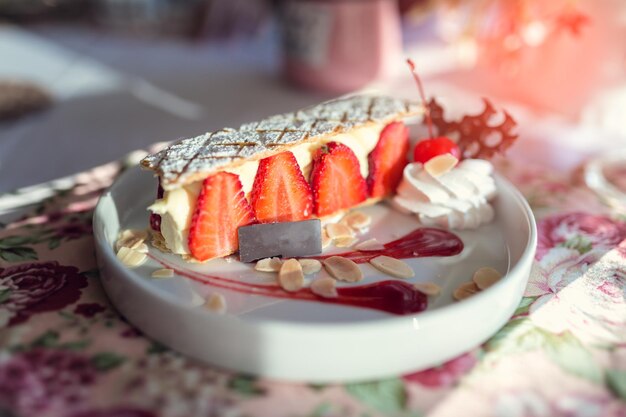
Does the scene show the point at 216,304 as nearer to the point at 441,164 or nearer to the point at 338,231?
the point at 338,231

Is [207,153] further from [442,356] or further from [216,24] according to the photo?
[216,24]

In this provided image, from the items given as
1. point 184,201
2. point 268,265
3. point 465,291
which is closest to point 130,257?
point 184,201

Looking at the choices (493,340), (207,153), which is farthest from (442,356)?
(207,153)

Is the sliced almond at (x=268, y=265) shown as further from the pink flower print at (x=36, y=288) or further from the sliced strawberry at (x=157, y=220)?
the pink flower print at (x=36, y=288)

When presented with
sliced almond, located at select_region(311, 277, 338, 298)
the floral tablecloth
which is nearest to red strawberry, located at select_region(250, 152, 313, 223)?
sliced almond, located at select_region(311, 277, 338, 298)

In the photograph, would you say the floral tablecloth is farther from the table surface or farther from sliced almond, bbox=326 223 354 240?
sliced almond, bbox=326 223 354 240

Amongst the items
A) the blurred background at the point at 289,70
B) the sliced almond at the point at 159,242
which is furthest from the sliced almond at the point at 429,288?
the blurred background at the point at 289,70
